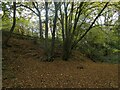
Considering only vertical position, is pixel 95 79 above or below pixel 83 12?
below

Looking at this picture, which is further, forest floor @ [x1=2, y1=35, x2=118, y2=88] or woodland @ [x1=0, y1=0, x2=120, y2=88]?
woodland @ [x1=0, y1=0, x2=120, y2=88]

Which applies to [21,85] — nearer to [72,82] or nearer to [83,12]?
[72,82]

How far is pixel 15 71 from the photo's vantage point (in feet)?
25.2

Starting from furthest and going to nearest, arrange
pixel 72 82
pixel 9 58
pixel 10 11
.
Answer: pixel 10 11, pixel 9 58, pixel 72 82

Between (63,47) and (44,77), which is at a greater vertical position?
(63,47)

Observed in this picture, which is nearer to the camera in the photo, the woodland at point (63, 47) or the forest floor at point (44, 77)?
the forest floor at point (44, 77)

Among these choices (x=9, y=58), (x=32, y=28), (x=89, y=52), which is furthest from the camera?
(x=32, y=28)

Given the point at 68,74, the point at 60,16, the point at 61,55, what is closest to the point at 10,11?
the point at 60,16

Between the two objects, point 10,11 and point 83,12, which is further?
point 83,12

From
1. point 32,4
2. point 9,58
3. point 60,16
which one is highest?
point 32,4

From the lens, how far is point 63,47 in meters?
11.6

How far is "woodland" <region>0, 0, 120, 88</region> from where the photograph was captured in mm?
7117

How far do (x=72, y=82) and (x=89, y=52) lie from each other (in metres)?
8.60

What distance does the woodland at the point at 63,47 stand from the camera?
7.12 m
